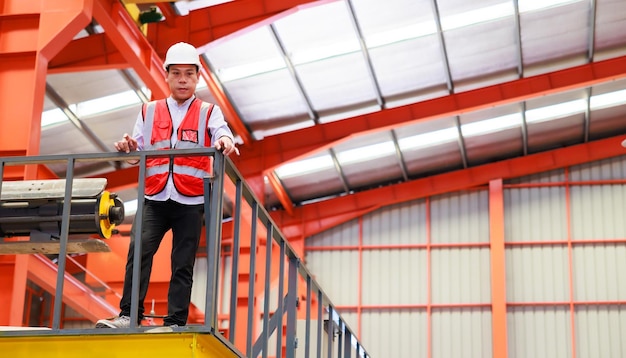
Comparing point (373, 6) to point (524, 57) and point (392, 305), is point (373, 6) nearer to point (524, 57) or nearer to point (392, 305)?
point (524, 57)

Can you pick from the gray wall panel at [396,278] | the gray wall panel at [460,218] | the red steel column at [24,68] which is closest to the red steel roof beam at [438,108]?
the gray wall panel at [460,218]

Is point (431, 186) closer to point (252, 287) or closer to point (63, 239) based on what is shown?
point (252, 287)

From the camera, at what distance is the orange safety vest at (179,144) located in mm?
8422

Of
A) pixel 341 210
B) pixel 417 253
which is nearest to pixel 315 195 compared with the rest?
pixel 341 210

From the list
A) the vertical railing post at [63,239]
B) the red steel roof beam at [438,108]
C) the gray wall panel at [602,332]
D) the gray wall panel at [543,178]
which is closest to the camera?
the vertical railing post at [63,239]

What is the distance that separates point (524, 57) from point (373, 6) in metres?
5.98

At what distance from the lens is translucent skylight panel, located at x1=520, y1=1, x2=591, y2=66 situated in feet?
77.6

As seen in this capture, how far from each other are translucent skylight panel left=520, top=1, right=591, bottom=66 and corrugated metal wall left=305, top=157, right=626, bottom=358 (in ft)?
18.0

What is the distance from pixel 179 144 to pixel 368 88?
56.2ft

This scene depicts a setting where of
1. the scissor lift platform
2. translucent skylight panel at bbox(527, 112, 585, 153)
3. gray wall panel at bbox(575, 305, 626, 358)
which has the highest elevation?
translucent skylight panel at bbox(527, 112, 585, 153)

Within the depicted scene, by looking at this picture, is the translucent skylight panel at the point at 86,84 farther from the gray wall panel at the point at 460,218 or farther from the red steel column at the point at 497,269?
the red steel column at the point at 497,269

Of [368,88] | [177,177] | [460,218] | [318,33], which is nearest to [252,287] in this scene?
[177,177]

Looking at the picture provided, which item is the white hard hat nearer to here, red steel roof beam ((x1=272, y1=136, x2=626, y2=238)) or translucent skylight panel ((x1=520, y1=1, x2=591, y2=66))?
translucent skylight panel ((x1=520, y1=1, x2=591, y2=66))


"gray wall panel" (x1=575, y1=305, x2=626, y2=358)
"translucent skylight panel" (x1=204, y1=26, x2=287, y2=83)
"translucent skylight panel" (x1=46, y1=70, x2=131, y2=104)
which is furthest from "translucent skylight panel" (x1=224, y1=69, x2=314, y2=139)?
"gray wall panel" (x1=575, y1=305, x2=626, y2=358)
